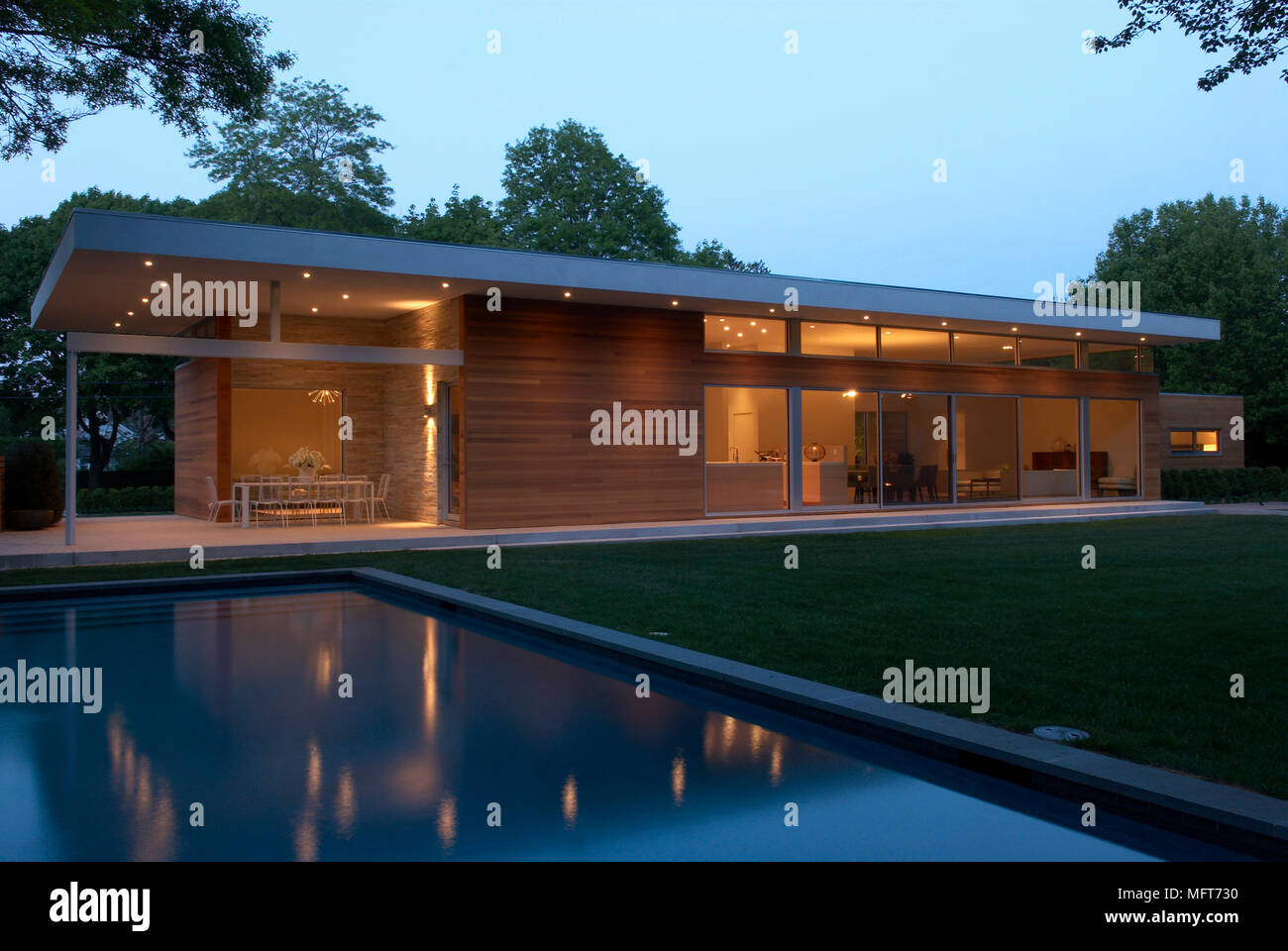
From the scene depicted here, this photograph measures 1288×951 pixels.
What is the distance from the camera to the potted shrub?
1695 centimetres

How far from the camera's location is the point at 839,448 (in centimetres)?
2030

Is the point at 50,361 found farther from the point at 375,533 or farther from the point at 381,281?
the point at 381,281

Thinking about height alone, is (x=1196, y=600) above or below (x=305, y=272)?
below

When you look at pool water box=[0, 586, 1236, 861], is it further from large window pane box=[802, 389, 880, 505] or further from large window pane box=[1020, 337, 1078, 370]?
large window pane box=[1020, 337, 1078, 370]

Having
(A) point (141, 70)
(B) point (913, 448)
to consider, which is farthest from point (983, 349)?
(A) point (141, 70)

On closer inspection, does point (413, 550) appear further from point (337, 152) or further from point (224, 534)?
point (337, 152)

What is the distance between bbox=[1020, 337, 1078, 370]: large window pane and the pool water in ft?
58.7

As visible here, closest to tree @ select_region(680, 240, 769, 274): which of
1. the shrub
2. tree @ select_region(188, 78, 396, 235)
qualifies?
tree @ select_region(188, 78, 396, 235)

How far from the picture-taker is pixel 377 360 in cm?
1465

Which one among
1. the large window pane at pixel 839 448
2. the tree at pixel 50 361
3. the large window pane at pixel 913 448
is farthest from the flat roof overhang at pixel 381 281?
the tree at pixel 50 361

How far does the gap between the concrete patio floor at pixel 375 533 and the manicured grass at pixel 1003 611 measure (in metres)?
0.87

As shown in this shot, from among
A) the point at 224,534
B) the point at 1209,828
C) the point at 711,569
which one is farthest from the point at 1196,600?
the point at 224,534

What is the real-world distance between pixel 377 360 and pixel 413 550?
3039 mm
